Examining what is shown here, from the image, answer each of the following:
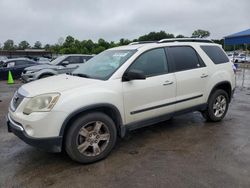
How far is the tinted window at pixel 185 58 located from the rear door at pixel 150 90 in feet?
0.82

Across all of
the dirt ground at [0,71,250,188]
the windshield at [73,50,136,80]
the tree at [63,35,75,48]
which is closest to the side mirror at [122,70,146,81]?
the windshield at [73,50,136,80]

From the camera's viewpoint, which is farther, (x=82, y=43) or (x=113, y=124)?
(x=82, y=43)

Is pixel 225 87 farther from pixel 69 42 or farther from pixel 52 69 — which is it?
pixel 69 42

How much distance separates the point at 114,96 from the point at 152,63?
1066 mm

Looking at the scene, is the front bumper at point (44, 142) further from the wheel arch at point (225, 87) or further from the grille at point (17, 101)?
the wheel arch at point (225, 87)

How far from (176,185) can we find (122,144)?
155cm

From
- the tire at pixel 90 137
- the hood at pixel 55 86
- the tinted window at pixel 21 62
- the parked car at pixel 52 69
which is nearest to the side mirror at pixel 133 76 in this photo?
the hood at pixel 55 86

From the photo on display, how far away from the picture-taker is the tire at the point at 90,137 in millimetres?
3572

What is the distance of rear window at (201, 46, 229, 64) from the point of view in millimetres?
5412

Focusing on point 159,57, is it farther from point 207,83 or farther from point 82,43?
point 82,43

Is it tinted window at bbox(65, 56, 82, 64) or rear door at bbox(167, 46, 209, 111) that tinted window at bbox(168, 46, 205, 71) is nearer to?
rear door at bbox(167, 46, 209, 111)

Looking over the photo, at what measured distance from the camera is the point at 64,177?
11.2 ft

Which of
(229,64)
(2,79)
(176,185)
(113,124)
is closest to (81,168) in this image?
(113,124)

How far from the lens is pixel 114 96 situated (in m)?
3.87
